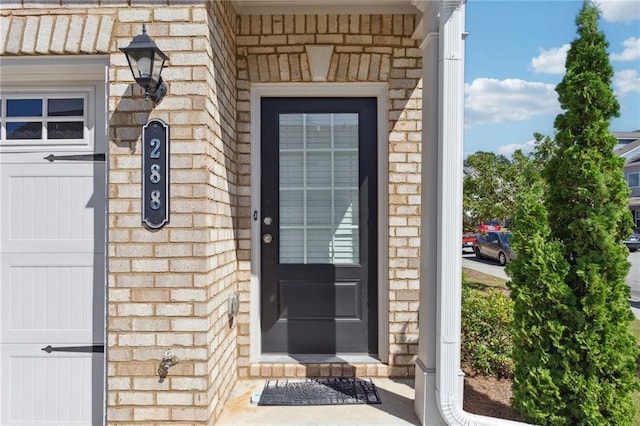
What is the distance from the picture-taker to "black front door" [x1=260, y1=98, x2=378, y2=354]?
123 inches

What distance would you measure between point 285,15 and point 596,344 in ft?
9.70

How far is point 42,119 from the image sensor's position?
96.3 inches

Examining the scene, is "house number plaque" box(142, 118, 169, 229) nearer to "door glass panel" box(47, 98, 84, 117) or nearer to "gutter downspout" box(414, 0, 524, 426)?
"door glass panel" box(47, 98, 84, 117)

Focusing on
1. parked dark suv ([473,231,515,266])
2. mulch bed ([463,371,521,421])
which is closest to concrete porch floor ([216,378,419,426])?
mulch bed ([463,371,521,421])

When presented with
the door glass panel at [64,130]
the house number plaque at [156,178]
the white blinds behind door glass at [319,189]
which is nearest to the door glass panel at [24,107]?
the door glass panel at [64,130]

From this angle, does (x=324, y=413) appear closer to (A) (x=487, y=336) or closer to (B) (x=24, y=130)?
(A) (x=487, y=336)

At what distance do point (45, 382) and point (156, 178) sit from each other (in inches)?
58.3

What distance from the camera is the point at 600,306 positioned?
89.2 inches

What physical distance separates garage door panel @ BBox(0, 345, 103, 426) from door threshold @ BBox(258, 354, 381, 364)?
1154 millimetres

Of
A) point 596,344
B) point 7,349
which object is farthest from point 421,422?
point 7,349

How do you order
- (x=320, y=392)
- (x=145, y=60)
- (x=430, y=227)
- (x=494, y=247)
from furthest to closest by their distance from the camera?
1. (x=494, y=247)
2. (x=320, y=392)
3. (x=430, y=227)
4. (x=145, y=60)

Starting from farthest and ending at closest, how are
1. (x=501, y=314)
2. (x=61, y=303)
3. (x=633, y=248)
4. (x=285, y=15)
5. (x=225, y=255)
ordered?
(x=633, y=248)
(x=501, y=314)
(x=285, y=15)
(x=225, y=255)
(x=61, y=303)

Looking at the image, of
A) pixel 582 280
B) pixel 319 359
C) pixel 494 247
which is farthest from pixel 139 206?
pixel 494 247

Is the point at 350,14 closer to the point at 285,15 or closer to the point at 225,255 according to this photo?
the point at 285,15
